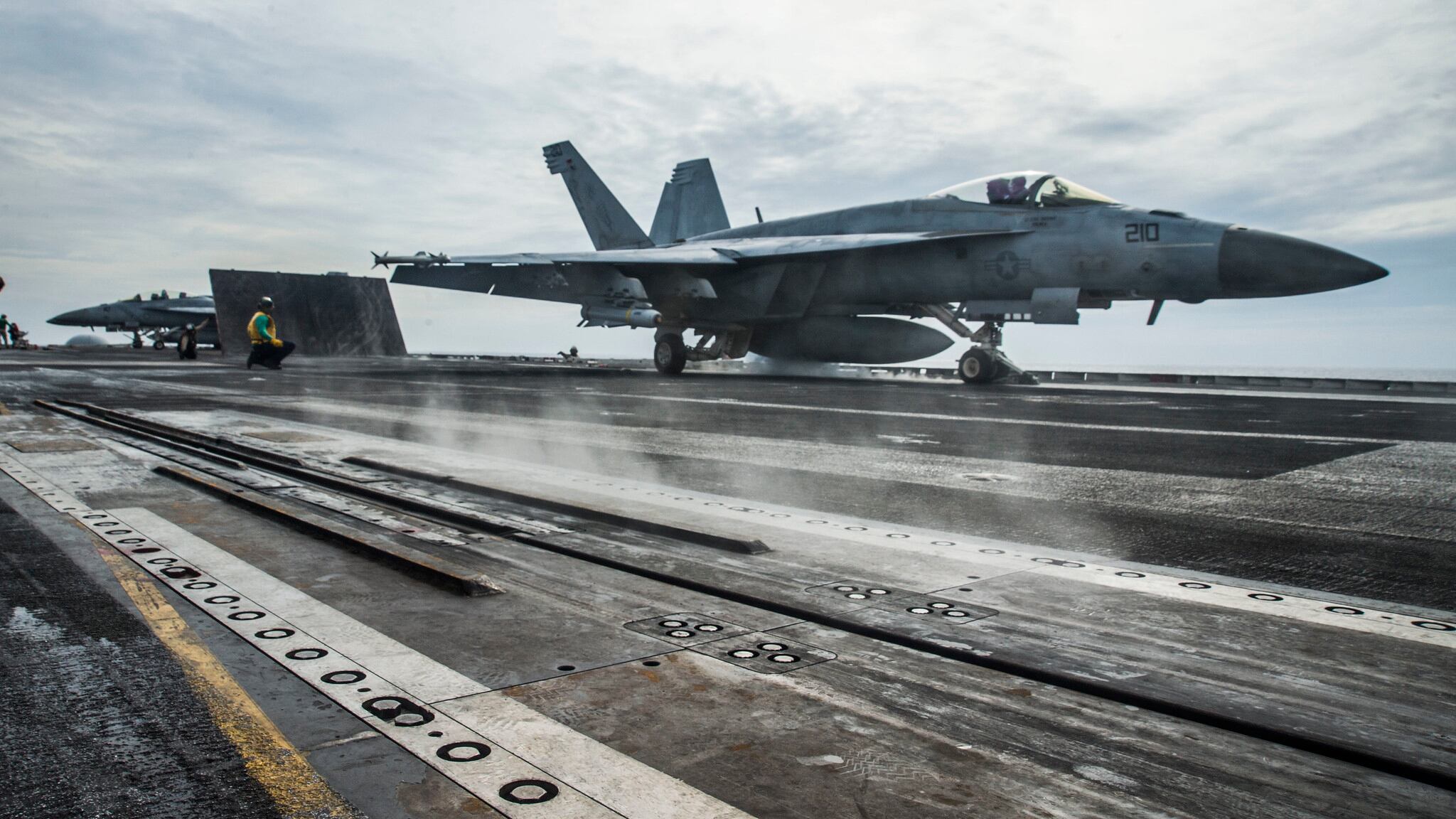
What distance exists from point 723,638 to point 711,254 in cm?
2042

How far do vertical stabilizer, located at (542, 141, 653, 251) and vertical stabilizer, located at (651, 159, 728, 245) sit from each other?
97.6 inches

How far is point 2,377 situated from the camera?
1997 cm

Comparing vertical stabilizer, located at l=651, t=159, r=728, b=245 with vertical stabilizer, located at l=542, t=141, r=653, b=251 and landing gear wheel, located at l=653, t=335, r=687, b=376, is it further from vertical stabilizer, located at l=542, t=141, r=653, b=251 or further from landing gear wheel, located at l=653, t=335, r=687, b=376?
landing gear wheel, located at l=653, t=335, r=687, b=376

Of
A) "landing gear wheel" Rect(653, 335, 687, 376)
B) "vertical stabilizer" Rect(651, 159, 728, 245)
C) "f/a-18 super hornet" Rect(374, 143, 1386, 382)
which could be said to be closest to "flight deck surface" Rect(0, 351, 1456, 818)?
"f/a-18 super hornet" Rect(374, 143, 1386, 382)

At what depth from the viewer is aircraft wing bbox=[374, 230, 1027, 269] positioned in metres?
20.2

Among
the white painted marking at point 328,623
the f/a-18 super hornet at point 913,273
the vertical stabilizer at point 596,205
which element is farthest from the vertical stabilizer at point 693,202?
the white painted marking at point 328,623

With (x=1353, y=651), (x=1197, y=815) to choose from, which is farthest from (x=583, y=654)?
(x=1353, y=651)

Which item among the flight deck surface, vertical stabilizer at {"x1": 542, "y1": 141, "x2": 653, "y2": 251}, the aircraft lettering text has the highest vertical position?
vertical stabilizer at {"x1": 542, "y1": 141, "x2": 653, "y2": 251}

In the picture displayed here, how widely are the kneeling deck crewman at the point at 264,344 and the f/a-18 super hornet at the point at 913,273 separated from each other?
3.27 metres

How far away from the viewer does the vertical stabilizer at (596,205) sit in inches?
1206

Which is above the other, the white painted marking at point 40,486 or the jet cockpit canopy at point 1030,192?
the jet cockpit canopy at point 1030,192

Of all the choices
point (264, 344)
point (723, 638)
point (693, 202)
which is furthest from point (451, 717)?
point (693, 202)

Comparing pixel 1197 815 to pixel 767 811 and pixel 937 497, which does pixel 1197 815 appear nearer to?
pixel 767 811

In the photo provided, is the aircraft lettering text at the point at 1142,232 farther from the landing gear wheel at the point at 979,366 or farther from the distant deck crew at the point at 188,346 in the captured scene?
the distant deck crew at the point at 188,346
